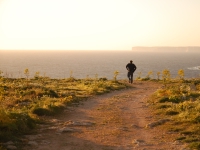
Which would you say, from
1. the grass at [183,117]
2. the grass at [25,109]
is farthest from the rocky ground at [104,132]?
the grass at [25,109]

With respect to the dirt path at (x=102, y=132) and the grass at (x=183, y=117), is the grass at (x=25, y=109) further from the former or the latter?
the grass at (x=183, y=117)

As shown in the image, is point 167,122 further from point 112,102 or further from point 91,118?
point 112,102

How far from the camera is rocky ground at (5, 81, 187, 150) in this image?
846cm

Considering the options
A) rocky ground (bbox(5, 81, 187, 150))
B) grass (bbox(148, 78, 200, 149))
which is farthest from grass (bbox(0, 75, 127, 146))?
grass (bbox(148, 78, 200, 149))

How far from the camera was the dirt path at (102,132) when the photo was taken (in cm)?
847

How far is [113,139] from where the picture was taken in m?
9.16

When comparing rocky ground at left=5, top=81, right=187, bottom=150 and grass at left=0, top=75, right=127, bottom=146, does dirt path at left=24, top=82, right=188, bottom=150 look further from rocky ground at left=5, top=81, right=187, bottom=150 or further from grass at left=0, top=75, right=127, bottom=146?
grass at left=0, top=75, right=127, bottom=146

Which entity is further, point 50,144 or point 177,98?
point 177,98

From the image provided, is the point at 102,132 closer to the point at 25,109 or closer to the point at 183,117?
the point at 183,117

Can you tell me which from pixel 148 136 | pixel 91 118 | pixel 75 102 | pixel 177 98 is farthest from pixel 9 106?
pixel 177 98

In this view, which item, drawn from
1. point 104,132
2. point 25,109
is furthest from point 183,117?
point 25,109

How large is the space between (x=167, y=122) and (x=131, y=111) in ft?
9.70

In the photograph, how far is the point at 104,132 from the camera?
10008mm

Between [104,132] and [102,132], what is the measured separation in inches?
3.0
